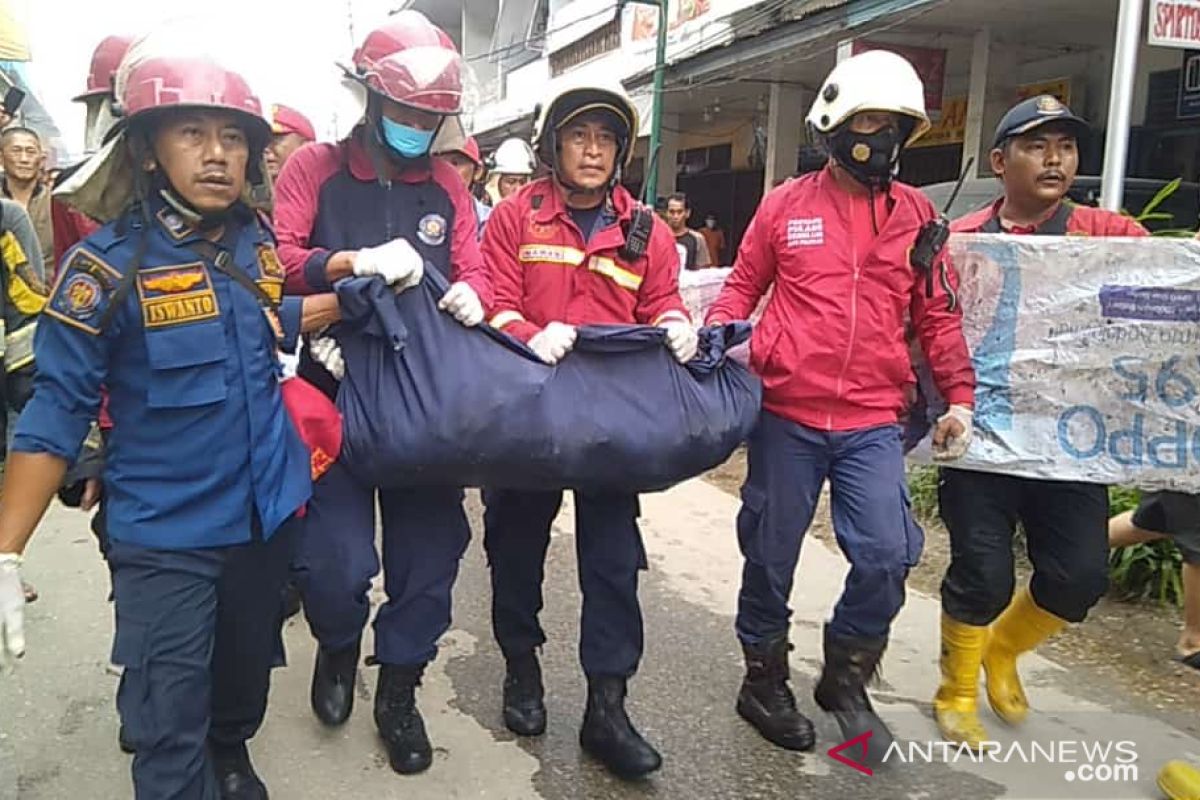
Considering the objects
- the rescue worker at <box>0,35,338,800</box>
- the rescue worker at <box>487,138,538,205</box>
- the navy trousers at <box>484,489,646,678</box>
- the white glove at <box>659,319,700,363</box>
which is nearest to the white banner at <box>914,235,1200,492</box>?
the white glove at <box>659,319,700,363</box>

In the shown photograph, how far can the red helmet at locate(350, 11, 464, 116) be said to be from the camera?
2.83 meters

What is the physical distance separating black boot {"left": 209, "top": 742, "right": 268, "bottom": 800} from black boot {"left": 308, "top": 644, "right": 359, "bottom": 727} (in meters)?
0.53

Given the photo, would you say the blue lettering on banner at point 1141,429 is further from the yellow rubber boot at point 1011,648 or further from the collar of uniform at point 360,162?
the collar of uniform at point 360,162

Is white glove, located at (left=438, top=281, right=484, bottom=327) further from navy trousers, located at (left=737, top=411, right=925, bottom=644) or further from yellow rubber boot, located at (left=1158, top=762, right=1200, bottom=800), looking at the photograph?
yellow rubber boot, located at (left=1158, top=762, right=1200, bottom=800)

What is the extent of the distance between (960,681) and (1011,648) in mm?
244

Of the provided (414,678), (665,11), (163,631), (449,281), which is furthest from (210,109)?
(665,11)

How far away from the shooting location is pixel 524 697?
3346 millimetres

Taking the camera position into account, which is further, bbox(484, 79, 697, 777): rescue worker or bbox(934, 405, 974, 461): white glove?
bbox(934, 405, 974, 461): white glove

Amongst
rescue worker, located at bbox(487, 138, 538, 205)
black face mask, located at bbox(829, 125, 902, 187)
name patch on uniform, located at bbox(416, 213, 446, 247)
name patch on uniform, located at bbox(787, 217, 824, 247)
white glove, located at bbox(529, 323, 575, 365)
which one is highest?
rescue worker, located at bbox(487, 138, 538, 205)

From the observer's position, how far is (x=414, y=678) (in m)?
3.09

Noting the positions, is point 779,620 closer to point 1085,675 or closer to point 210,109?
point 1085,675

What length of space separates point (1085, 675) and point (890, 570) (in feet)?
4.74

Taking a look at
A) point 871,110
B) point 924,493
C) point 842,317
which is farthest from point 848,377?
point 924,493

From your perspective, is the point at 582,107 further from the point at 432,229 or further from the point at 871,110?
the point at 871,110
